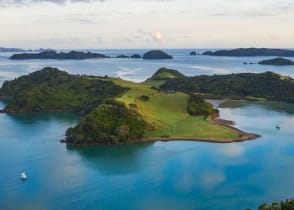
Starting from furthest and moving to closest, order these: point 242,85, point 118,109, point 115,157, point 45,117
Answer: point 242,85, point 45,117, point 118,109, point 115,157

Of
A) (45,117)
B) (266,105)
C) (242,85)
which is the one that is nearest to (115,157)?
(45,117)

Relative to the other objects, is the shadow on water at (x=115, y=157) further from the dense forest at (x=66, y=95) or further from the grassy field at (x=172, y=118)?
the dense forest at (x=66, y=95)

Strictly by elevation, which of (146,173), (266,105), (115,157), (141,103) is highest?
(141,103)

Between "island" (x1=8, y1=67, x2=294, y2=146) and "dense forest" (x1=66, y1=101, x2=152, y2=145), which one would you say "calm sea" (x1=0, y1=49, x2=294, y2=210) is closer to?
"dense forest" (x1=66, y1=101, x2=152, y2=145)

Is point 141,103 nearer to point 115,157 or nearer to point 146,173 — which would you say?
point 115,157

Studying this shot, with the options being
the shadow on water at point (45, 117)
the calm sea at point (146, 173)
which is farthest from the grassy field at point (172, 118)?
the shadow on water at point (45, 117)

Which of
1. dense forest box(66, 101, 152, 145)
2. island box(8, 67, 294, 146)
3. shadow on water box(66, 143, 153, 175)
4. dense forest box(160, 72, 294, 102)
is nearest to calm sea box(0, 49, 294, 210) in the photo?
shadow on water box(66, 143, 153, 175)

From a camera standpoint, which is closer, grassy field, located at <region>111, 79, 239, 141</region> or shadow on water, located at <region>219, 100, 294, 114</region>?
grassy field, located at <region>111, 79, 239, 141</region>

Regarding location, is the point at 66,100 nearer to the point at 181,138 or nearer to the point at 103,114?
the point at 103,114
